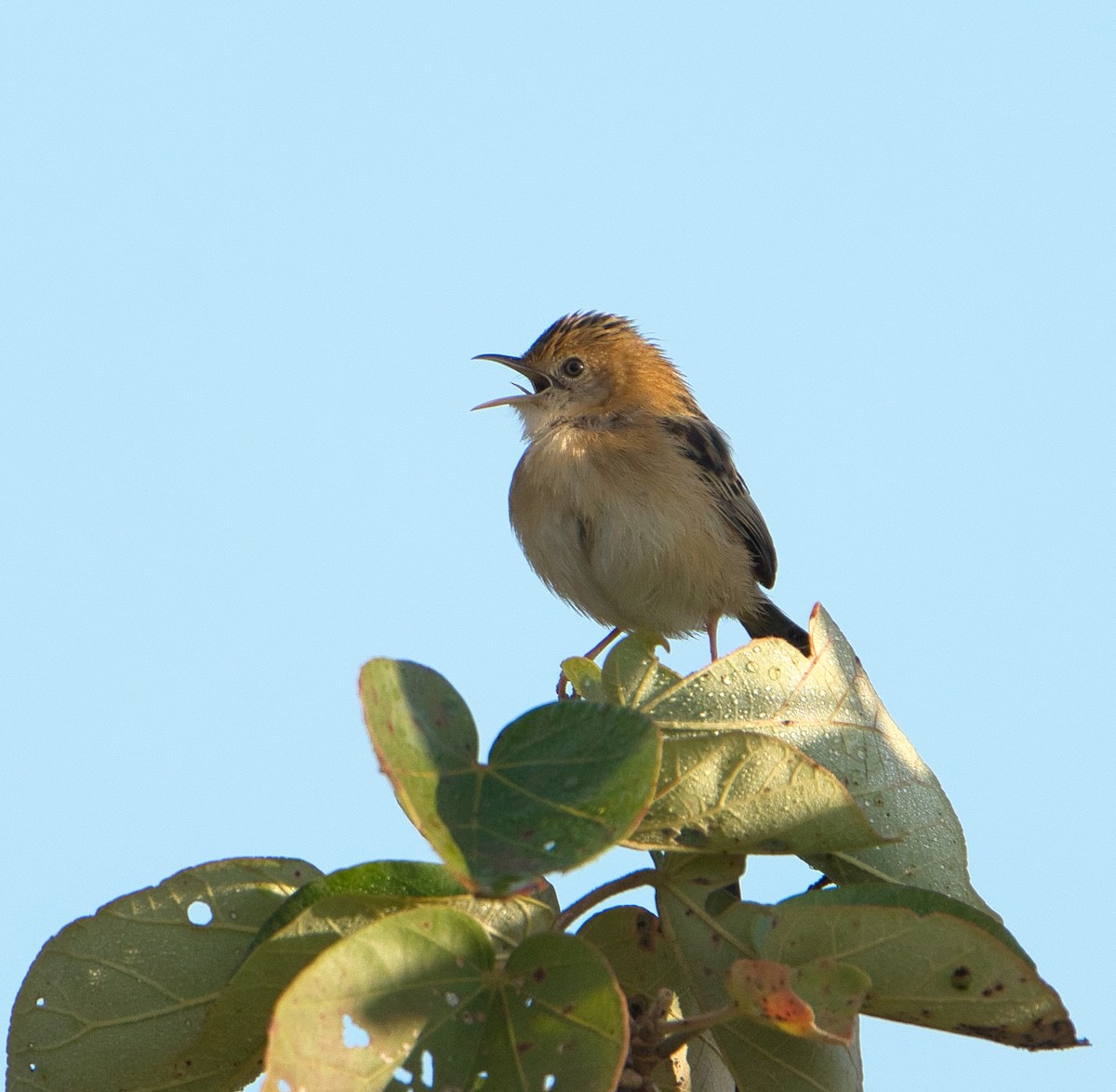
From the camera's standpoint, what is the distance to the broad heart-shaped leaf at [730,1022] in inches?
99.4

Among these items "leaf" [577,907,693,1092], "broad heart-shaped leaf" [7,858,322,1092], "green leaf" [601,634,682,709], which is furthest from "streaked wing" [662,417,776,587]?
"broad heart-shaped leaf" [7,858,322,1092]

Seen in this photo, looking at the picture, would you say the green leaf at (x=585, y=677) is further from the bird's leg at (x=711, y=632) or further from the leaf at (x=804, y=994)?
the bird's leg at (x=711, y=632)

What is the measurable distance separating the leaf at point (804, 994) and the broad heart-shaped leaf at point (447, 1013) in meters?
0.21

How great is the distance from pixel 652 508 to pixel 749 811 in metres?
5.31

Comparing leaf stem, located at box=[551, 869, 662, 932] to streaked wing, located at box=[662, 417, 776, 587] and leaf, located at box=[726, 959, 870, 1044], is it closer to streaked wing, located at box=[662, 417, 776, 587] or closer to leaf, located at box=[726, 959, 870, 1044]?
leaf, located at box=[726, 959, 870, 1044]

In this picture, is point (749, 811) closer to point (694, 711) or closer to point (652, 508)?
point (694, 711)

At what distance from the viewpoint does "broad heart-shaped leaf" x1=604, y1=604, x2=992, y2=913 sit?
9.16 ft

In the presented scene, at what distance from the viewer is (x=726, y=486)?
8438 millimetres

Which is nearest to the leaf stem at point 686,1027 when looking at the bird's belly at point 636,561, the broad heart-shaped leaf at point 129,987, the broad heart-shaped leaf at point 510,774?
the broad heart-shaped leaf at point 510,774

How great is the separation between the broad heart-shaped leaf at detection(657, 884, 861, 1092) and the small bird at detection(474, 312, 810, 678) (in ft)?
16.0

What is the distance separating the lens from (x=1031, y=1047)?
2395mm

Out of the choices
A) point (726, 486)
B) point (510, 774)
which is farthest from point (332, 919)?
point (726, 486)

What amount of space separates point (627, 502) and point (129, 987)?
17.5ft

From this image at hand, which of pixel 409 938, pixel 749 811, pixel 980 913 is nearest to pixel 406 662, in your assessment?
pixel 409 938
